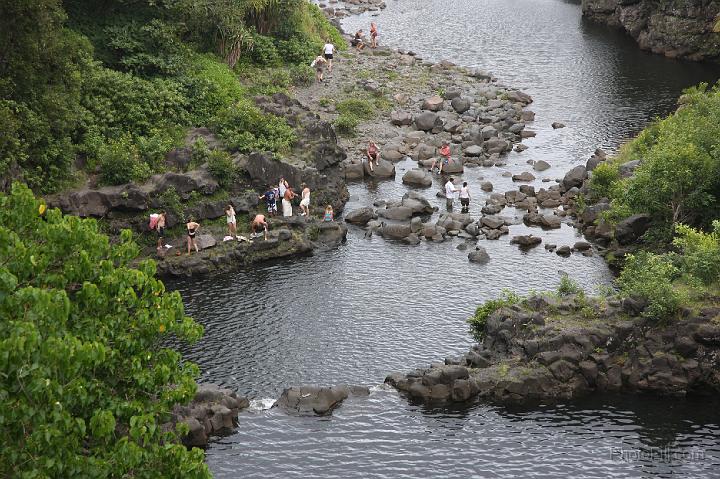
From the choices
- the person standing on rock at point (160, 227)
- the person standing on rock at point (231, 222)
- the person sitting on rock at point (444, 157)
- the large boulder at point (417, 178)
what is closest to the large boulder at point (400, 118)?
the person sitting on rock at point (444, 157)

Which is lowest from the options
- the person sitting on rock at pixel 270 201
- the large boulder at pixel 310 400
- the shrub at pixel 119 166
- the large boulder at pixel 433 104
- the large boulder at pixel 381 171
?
the large boulder at pixel 310 400

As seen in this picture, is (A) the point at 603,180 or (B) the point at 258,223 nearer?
(B) the point at 258,223

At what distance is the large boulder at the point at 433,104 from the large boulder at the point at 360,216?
26.8 metres

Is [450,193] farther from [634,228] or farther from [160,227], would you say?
[160,227]

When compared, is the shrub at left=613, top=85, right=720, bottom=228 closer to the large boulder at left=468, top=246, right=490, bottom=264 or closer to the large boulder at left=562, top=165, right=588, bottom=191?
the large boulder at left=562, top=165, right=588, bottom=191

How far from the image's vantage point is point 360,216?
75562mm

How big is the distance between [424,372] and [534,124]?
52482mm

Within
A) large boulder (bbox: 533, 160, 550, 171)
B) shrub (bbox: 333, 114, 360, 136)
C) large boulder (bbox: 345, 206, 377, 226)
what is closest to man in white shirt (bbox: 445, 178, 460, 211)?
large boulder (bbox: 345, 206, 377, 226)

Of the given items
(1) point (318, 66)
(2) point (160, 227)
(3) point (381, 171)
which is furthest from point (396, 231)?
(1) point (318, 66)

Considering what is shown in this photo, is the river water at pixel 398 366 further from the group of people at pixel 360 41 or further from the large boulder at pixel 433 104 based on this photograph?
the group of people at pixel 360 41

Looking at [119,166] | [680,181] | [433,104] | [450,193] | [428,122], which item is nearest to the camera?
[680,181]

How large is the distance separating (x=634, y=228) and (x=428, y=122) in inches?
1201

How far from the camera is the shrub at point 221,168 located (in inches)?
2852

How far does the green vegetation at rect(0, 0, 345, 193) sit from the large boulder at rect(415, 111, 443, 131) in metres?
13.1
